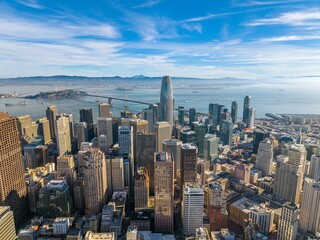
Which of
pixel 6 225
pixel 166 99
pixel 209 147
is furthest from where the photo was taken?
pixel 166 99

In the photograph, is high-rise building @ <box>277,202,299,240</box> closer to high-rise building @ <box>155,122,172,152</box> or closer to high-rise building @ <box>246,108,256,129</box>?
high-rise building @ <box>155,122,172,152</box>

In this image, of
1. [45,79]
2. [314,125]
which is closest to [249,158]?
[314,125]

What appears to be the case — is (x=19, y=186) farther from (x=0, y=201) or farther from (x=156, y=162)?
(x=156, y=162)

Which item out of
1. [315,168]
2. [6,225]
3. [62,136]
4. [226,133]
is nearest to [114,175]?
[6,225]

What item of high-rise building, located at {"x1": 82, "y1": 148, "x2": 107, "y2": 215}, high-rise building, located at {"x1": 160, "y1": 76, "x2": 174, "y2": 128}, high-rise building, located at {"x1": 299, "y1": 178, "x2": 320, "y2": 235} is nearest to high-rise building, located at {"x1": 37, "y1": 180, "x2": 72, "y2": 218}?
high-rise building, located at {"x1": 82, "y1": 148, "x2": 107, "y2": 215}

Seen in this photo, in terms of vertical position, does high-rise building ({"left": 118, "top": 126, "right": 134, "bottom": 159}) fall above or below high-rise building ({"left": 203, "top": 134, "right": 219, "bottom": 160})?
above

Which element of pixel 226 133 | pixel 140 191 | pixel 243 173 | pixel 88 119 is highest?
pixel 88 119

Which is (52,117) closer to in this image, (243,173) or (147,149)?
(147,149)
